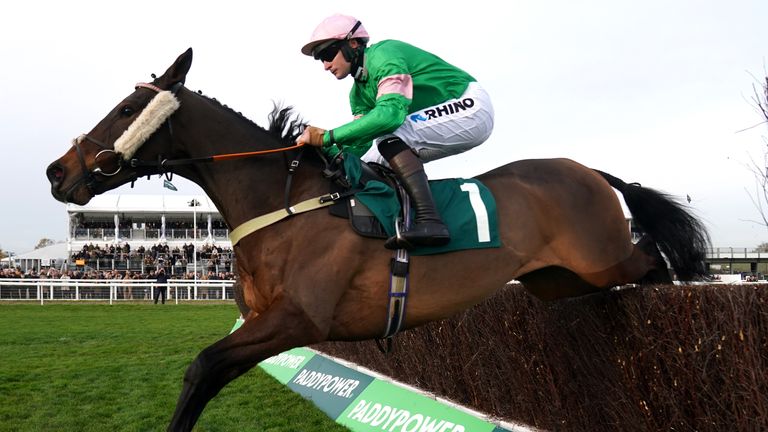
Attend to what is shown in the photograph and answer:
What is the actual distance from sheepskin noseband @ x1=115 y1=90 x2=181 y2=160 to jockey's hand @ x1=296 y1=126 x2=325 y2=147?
664mm

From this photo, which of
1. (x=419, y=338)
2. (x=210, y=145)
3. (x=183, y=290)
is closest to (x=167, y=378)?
(x=419, y=338)

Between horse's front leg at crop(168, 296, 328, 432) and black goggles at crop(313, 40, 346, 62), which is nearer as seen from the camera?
horse's front leg at crop(168, 296, 328, 432)

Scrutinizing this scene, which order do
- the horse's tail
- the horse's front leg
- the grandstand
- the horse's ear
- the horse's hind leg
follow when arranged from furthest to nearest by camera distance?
the grandstand → the horse's tail → the horse's hind leg → the horse's ear → the horse's front leg

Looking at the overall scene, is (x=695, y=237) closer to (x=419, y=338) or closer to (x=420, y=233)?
(x=420, y=233)

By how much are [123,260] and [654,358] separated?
30515mm

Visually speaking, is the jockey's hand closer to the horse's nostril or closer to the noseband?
the noseband

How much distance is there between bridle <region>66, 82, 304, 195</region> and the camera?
318 centimetres

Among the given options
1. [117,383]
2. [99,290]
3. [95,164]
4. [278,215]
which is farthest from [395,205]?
[99,290]

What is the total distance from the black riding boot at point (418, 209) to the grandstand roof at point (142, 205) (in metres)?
34.2

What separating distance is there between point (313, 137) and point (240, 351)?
1.04 meters

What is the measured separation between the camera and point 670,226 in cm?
387

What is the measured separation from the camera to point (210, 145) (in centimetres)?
331

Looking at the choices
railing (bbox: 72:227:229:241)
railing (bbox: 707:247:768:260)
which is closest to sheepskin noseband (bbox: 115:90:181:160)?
railing (bbox: 707:247:768:260)

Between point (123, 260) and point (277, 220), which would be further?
point (123, 260)
